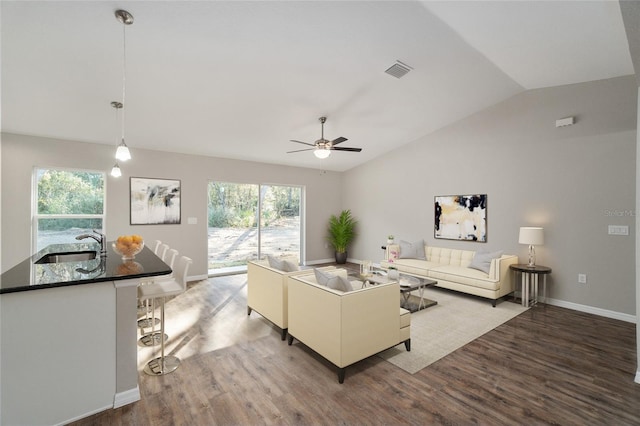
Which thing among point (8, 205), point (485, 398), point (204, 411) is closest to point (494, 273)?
point (485, 398)

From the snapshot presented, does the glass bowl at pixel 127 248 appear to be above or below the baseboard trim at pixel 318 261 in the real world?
above

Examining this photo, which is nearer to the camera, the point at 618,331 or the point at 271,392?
the point at 271,392

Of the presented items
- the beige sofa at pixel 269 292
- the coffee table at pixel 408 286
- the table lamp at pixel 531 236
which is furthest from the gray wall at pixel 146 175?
the table lamp at pixel 531 236

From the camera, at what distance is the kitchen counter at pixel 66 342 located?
1.82 meters

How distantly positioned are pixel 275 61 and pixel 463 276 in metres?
4.24

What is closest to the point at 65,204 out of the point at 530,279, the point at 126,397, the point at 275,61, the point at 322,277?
the point at 126,397

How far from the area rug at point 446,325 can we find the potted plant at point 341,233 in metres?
3.12

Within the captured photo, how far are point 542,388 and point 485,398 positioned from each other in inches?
22.0

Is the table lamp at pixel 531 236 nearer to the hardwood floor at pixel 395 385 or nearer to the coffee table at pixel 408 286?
the hardwood floor at pixel 395 385

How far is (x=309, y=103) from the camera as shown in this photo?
14.1 feet

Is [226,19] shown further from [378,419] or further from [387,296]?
[378,419]

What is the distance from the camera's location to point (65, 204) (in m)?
4.74

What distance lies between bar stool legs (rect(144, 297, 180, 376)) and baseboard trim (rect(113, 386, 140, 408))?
1.18 ft

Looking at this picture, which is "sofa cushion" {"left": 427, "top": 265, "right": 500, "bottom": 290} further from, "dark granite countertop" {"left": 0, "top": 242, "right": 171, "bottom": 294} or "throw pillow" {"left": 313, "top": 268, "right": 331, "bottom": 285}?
"dark granite countertop" {"left": 0, "top": 242, "right": 171, "bottom": 294}
